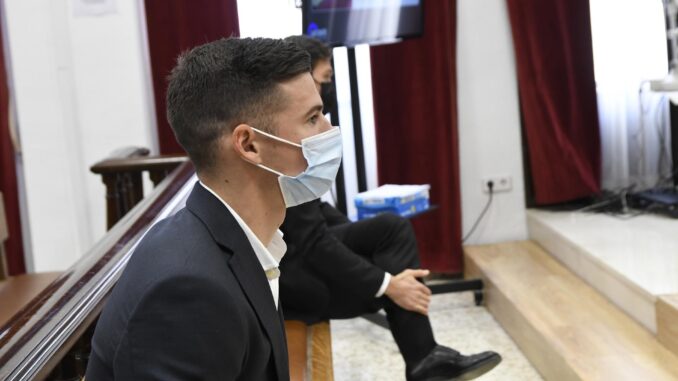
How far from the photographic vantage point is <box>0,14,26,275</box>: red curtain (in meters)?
4.00

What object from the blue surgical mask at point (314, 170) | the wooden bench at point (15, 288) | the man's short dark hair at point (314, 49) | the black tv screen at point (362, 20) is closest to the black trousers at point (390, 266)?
the man's short dark hair at point (314, 49)

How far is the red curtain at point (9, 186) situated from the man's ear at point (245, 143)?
3.23 metres

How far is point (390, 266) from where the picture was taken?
277 cm

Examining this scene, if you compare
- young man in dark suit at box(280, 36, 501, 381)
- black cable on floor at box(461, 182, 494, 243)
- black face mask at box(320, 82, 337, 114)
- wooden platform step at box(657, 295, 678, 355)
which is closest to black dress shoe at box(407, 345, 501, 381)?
young man in dark suit at box(280, 36, 501, 381)

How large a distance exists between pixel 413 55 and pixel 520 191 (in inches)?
37.5

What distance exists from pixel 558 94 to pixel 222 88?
328 centimetres

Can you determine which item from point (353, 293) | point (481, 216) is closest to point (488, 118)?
point (481, 216)

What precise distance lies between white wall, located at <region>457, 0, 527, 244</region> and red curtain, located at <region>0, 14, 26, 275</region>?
90.8 inches

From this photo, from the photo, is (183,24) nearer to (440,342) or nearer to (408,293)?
(440,342)

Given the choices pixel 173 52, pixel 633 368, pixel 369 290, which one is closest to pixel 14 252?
pixel 173 52

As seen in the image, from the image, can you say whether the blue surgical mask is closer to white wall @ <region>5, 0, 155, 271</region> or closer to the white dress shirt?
the white dress shirt

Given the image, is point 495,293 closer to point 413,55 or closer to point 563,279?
point 563,279

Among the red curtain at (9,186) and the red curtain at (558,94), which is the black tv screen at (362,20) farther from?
the red curtain at (9,186)

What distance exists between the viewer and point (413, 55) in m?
4.04
